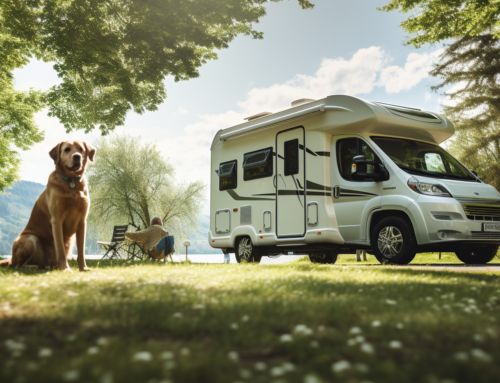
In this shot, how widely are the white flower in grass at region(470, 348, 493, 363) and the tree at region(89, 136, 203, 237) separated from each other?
4140 cm

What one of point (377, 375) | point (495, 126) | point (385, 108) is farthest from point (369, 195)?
point (495, 126)

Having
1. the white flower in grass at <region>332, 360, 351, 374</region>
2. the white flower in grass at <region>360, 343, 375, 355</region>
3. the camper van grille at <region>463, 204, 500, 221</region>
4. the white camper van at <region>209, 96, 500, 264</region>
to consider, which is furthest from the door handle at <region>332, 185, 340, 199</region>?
the white flower in grass at <region>332, 360, 351, 374</region>

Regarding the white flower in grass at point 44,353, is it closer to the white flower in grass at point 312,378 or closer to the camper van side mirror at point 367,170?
the white flower in grass at point 312,378

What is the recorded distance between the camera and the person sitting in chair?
53.4 ft

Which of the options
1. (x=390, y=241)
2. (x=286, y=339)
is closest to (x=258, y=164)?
(x=390, y=241)

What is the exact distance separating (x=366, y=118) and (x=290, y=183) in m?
2.40

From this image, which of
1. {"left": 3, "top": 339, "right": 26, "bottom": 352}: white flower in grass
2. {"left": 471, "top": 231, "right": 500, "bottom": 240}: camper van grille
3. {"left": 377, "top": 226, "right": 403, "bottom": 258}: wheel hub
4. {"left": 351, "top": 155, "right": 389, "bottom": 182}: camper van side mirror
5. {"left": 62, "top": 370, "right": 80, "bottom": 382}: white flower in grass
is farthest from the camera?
{"left": 351, "top": 155, "right": 389, "bottom": 182}: camper van side mirror

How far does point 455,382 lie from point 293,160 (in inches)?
391

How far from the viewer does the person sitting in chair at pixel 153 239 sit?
16.3 meters

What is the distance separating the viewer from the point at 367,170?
11.0m

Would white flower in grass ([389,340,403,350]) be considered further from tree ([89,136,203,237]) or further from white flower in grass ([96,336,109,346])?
tree ([89,136,203,237])

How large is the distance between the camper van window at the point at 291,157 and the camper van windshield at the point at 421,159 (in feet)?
6.33

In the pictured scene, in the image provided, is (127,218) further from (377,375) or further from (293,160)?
(377,375)

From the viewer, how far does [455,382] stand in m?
2.52
